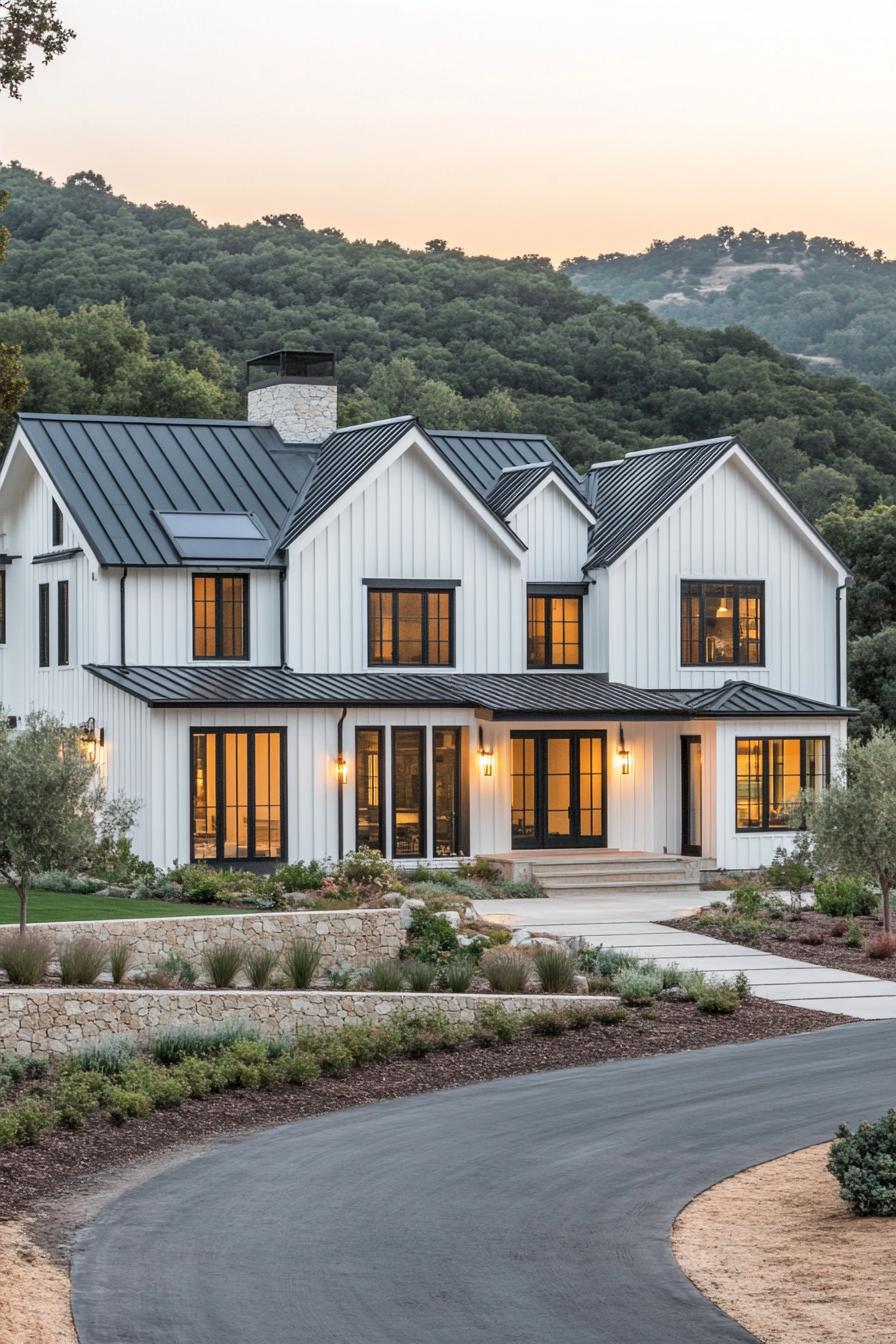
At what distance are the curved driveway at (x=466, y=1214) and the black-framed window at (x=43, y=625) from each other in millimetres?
20421

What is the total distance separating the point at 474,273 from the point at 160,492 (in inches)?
1878

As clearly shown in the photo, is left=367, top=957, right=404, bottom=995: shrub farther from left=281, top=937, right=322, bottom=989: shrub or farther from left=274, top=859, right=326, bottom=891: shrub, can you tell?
left=274, top=859, right=326, bottom=891: shrub

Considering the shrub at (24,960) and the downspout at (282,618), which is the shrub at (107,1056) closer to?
the shrub at (24,960)

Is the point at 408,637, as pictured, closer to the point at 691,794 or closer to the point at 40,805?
the point at 691,794

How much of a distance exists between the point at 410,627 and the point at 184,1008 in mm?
17045

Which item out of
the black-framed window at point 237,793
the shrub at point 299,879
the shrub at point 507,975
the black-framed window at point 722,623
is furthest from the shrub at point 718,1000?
the black-framed window at point 722,623

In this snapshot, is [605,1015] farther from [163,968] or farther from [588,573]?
[588,573]

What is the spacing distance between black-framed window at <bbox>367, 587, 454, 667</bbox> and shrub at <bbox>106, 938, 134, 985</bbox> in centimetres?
1444

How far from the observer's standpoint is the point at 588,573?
Result: 123ft

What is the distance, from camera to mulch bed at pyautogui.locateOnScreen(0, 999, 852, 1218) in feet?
46.7

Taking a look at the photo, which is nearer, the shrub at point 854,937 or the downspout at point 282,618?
the shrub at point 854,937

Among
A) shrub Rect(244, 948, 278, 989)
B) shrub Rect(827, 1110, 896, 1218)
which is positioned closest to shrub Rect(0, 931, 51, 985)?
shrub Rect(244, 948, 278, 989)

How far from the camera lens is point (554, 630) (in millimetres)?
37406

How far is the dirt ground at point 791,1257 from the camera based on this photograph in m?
10.2
